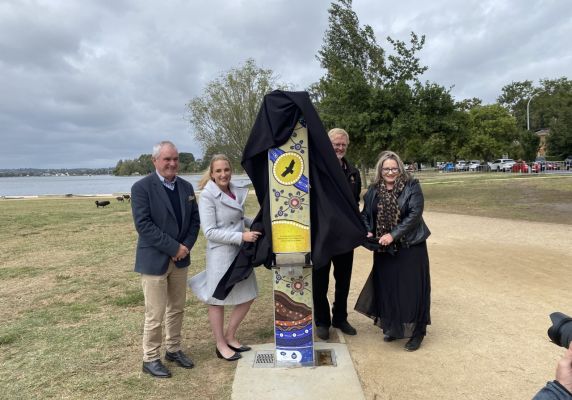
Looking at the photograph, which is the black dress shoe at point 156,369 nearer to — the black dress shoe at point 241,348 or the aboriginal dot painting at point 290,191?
the black dress shoe at point 241,348

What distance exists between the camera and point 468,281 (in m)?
6.78

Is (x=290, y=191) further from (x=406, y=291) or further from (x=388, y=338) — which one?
(x=388, y=338)

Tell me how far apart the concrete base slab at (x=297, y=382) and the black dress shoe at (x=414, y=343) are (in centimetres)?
65

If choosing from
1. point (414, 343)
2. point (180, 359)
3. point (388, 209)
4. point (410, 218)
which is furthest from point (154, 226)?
point (414, 343)

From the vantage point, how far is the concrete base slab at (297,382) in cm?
347

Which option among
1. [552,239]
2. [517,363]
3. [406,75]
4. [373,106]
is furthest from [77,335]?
[406,75]

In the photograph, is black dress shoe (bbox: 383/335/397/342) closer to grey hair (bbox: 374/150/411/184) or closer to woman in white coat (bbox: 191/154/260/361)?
woman in white coat (bbox: 191/154/260/361)

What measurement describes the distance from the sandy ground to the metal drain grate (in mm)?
749

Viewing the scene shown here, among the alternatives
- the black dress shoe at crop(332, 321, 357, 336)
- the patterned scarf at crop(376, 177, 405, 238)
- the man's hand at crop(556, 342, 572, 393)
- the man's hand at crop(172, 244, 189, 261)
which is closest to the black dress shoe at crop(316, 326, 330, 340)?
the black dress shoe at crop(332, 321, 357, 336)

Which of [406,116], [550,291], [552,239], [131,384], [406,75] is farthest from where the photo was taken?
[406,75]

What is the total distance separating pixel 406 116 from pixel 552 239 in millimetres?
11180

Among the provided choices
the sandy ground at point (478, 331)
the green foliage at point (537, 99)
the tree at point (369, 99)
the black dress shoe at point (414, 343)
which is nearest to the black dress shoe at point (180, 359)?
the sandy ground at point (478, 331)

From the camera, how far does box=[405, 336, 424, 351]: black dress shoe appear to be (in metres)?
4.34

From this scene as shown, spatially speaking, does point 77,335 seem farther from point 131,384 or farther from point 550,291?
point 550,291
